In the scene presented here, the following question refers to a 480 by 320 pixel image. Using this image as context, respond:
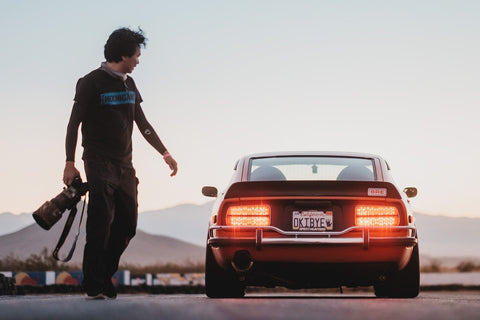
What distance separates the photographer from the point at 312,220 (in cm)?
739

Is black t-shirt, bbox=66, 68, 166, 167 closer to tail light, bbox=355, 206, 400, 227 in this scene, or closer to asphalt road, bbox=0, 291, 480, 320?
asphalt road, bbox=0, 291, 480, 320

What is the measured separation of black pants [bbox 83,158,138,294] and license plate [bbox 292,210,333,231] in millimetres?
1450

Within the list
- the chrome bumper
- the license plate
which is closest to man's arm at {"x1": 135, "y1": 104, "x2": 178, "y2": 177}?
the chrome bumper

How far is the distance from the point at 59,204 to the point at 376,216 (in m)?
2.68

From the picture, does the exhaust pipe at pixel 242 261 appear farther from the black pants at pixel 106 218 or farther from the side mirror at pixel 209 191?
the side mirror at pixel 209 191

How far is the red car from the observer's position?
728cm

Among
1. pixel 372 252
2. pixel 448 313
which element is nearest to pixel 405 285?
pixel 372 252

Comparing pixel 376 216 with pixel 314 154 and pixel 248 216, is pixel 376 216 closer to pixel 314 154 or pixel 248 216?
pixel 248 216

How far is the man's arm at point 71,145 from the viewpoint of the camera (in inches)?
291

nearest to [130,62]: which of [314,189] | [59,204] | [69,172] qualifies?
[69,172]

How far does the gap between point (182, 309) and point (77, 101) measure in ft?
8.15

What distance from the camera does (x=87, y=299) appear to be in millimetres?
7250

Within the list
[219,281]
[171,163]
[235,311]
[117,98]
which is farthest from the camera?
[171,163]

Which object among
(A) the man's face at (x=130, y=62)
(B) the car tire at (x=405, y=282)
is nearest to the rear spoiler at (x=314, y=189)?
(B) the car tire at (x=405, y=282)
